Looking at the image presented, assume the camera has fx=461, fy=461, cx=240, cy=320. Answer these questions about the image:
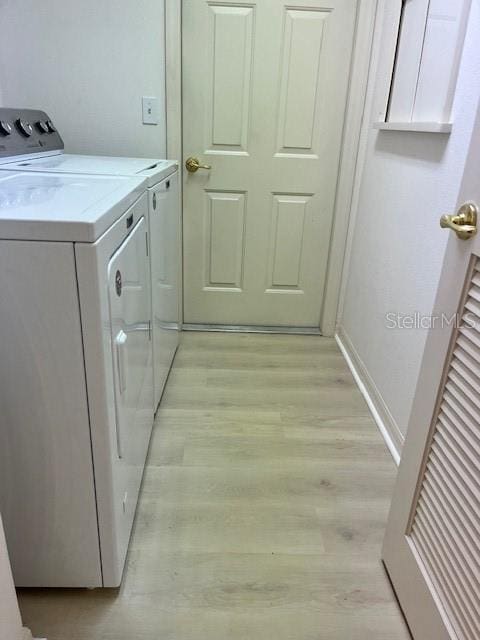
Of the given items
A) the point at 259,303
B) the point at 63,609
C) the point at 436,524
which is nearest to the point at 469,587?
the point at 436,524

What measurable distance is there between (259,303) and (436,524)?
5.91ft

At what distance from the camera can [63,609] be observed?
112cm

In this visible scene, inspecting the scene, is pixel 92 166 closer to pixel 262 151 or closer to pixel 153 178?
pixel 153 178

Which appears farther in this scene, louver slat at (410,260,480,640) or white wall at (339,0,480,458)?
white wall at (339,0,480,458)

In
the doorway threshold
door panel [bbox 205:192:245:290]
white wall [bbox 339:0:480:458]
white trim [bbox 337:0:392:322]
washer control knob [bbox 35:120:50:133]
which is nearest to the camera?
white wall [bbox 339:0:480:458]

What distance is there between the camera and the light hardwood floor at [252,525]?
111 cm

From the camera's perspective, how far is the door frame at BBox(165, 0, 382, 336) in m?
2.11

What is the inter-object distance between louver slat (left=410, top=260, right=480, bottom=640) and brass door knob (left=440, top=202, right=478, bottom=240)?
62mm

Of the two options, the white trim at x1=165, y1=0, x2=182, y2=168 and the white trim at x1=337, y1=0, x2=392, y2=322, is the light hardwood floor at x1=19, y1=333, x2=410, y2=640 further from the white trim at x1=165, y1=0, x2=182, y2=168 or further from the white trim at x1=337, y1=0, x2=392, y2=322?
the white trim at x1=165, y1=0, x2=182, y2=168

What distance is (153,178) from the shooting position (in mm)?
1530

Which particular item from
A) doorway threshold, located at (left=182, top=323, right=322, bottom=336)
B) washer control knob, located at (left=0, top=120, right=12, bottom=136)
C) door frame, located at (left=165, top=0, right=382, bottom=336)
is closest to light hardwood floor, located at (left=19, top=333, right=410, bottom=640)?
doorway threshold, located at (left=182, top=323, right=322, bottom=336)

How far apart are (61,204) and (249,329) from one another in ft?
6.10

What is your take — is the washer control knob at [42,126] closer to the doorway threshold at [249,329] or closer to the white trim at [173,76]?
the white trim at [173,76]

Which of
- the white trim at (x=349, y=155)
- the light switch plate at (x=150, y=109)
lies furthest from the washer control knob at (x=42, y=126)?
the white trim at (x=349, y=155)
